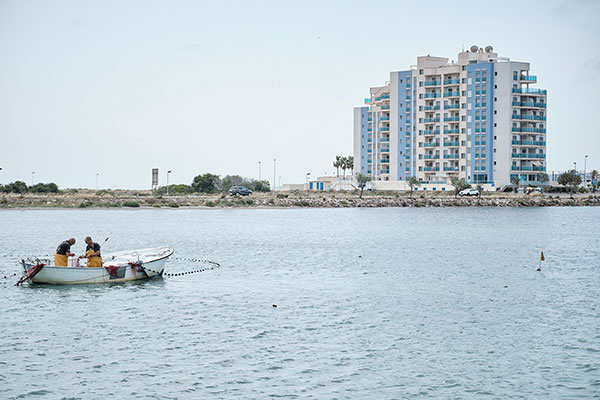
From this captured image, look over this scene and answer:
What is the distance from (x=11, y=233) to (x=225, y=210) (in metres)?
→ 66.2

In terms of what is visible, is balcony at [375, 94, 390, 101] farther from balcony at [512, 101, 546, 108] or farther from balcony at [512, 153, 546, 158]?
balcony at [512, 153, 546, 158]

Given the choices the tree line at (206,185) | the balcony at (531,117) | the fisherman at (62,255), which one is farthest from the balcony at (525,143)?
→ the fisherman at (62,255)

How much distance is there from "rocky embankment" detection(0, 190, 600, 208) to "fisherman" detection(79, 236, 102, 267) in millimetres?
93669

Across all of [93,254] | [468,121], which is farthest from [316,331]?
[468,121]

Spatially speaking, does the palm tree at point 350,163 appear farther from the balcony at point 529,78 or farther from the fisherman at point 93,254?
the fisherman at point 93,254

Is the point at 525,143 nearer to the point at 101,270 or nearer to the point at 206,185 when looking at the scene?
the point at 206,185

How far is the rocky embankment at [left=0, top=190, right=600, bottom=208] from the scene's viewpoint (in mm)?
129863

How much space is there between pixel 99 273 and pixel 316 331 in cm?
1437

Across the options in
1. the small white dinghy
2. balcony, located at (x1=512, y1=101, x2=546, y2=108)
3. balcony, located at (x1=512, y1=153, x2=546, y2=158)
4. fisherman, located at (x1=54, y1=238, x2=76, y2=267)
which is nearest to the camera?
fisherman, located at (x1=54, y1=238, x2=76, y2=267)

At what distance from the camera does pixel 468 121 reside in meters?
154

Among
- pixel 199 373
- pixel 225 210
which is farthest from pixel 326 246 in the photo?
pixel 225 210

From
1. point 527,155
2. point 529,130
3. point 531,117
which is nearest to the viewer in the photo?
point 531,117

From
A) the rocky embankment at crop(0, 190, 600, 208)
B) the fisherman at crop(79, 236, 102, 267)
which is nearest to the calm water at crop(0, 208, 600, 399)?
the fisherman at crop(79, 236, 102, 267)

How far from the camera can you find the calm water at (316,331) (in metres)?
19.8
